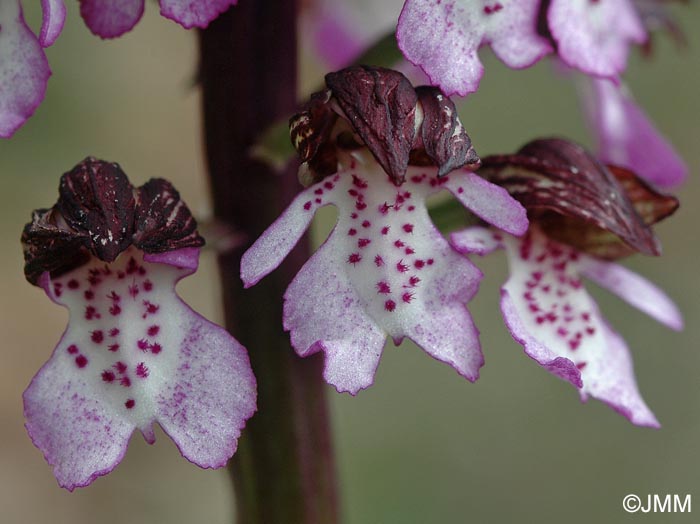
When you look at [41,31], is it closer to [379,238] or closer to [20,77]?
[20,77]

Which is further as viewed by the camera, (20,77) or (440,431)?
(440,431)

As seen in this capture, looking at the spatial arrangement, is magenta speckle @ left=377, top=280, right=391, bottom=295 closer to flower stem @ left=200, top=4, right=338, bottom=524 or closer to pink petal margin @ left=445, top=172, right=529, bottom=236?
pink petal margin @ left=445, top=172, right=529, bottom=236

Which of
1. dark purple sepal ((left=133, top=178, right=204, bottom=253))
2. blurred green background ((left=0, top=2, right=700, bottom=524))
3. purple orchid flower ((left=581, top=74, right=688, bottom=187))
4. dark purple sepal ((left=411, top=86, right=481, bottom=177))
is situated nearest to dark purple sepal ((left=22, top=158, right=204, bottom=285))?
dark purple sepal ((left=133, top=178, right=204, bottom=253))

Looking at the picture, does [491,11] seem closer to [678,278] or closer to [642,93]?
[678,278]

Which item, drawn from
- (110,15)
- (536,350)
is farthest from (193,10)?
(536,350)

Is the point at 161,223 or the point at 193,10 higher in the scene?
the point at 193,10

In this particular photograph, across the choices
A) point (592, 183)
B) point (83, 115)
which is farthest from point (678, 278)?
point (592, 183)

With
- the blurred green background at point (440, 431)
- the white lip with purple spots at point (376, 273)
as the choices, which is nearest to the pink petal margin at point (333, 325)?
the white lip with purple spots at point (376, 273)

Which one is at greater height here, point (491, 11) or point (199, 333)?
point (491, 11)
